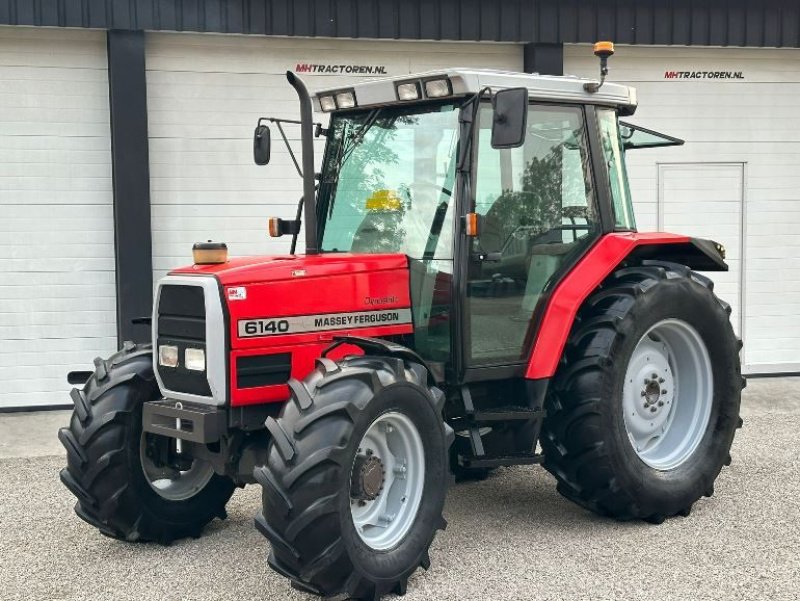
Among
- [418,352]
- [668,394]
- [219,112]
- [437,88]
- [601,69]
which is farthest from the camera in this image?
[219,112]

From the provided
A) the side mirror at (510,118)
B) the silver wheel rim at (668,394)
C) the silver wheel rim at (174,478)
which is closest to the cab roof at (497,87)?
the side mirror at (510,118)

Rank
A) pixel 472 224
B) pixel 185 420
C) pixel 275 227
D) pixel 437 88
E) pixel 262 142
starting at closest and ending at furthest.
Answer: pixel 185 420 < pixel 472 224 < pixel 437 88 < pixel 262 142 < pixel 275 227

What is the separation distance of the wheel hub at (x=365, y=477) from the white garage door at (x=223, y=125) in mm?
5052

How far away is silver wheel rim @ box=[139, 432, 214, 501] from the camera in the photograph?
478 centimetres

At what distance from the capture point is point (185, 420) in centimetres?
423

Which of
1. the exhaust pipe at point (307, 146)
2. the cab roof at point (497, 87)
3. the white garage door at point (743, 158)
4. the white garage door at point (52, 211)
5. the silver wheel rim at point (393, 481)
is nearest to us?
the silver wheel rim at point (393, 481)

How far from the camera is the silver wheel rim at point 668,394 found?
17.4 ft

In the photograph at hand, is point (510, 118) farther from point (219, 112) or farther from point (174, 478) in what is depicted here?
point (219, 112)

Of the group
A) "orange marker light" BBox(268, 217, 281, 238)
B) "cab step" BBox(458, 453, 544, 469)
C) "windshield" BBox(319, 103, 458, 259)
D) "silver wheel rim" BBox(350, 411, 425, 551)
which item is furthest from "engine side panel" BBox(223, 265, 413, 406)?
"orange marker light" BBox(268, 217, 281, 238)

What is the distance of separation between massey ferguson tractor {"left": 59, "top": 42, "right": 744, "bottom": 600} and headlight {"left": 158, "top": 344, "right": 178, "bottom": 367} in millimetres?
11

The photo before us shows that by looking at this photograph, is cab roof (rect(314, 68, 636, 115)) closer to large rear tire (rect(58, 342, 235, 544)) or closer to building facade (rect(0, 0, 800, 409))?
large rear tire (rect(58, 342, 235, 544))

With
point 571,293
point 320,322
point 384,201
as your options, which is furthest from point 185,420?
point 571,293

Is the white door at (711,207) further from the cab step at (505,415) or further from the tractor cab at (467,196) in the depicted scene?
the cab step at (505,415)

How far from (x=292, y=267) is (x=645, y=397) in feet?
7.17
